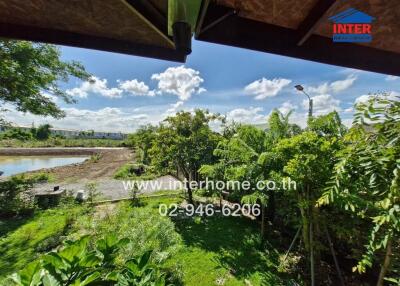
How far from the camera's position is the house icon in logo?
5.13 ft

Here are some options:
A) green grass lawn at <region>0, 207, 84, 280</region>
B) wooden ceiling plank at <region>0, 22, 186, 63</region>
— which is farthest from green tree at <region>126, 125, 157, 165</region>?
wooden ceiling plank at <region>0, 22, 186, 63</region>

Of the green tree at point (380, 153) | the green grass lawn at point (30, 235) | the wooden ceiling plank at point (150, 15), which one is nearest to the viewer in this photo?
the wooden ceiling plank at point (150, 15)

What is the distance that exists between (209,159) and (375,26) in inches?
251

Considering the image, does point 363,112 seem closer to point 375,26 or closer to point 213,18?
point 375,26

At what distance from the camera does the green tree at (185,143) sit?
7.43 meters

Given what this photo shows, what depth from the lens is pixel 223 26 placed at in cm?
160

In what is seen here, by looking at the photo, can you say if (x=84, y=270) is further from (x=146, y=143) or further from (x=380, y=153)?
(x=146, y=143)

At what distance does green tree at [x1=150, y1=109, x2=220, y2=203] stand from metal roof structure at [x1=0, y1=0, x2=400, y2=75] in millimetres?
5565

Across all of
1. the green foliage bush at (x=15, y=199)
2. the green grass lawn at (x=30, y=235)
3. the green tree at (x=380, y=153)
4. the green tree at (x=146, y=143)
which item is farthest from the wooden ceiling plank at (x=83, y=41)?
the green tree at (x=146, y=143)

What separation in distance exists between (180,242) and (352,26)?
5193 mm

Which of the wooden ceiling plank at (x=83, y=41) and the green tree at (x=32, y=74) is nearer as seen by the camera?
the wooden ceiling plank at (x=83, y=41)

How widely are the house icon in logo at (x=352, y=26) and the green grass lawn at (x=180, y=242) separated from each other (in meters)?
3.37

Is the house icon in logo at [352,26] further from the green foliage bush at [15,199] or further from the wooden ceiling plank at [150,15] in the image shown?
the green foliage bush at [15,199]

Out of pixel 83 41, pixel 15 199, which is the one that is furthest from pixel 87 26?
pixel 15 199
